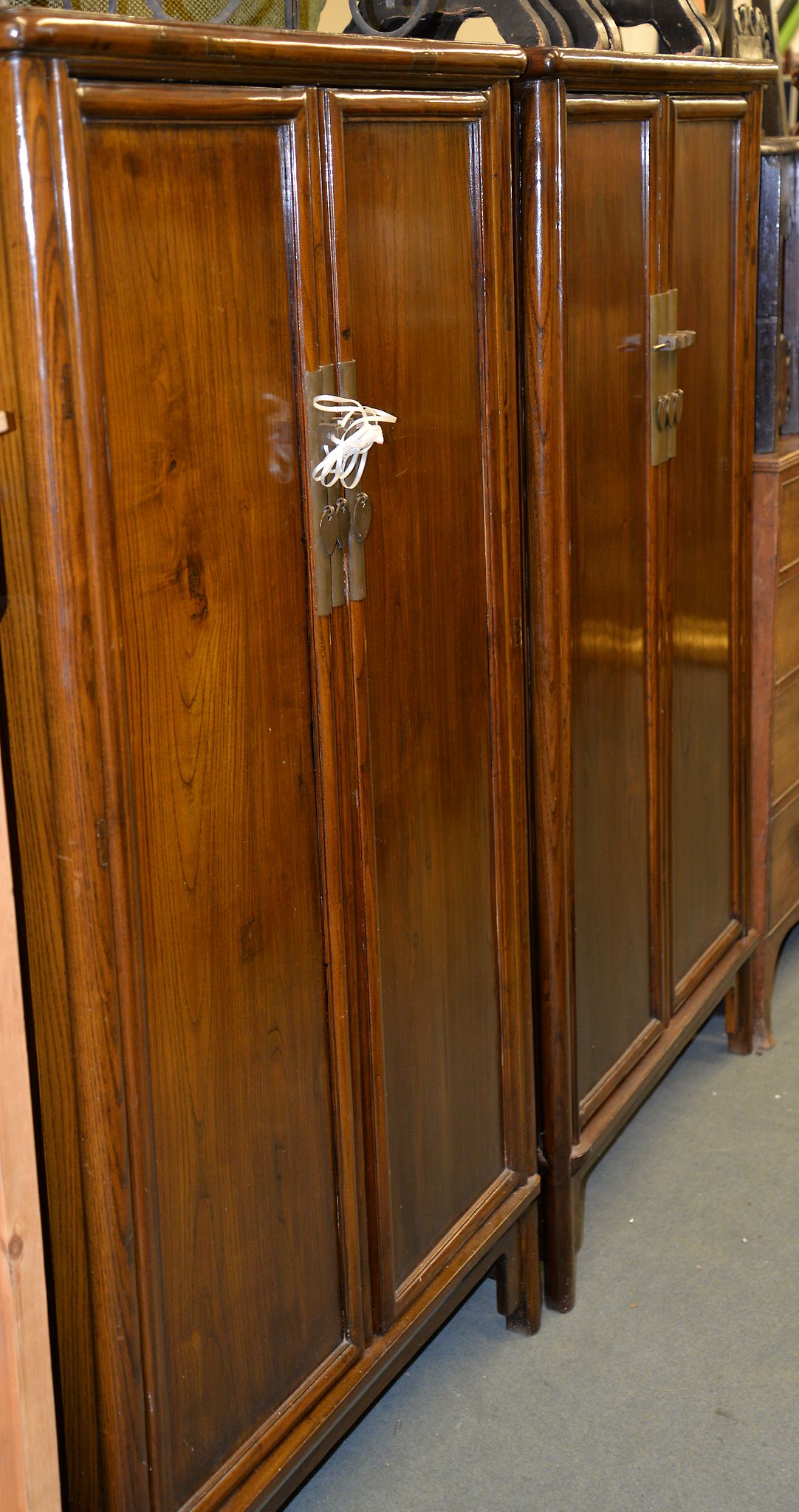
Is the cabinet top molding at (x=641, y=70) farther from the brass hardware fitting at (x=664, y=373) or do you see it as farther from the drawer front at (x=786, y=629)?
the drawer front at (x=786, y=629)

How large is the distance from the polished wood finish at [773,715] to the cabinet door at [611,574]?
50 cm

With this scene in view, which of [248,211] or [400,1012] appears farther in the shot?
[400,1012]

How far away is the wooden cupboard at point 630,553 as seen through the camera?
188cm

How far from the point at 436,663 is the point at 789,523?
1.21 meters

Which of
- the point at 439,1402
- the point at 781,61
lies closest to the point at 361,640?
the point at 439,1402

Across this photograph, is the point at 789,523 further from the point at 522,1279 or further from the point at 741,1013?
the point at 522,1279

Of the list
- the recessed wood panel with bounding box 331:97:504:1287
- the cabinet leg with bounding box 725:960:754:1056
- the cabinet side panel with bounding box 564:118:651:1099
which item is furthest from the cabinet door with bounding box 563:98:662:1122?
the cabinet leg with bounding box 725:960:754:1056

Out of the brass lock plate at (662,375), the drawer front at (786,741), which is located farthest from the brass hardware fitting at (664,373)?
the drawer front at (786,741)

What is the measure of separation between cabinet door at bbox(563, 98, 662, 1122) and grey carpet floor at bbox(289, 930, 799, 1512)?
26 cm

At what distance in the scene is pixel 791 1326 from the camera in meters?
2.10

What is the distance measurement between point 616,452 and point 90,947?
1.13m

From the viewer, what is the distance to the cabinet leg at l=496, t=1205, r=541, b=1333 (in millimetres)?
2047

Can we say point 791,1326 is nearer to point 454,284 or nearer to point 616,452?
point 616,452

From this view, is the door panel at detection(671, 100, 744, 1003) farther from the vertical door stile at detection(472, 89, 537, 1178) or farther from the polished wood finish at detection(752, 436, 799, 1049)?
the vertical door stile at detection(472, 89, 537, 1178)
